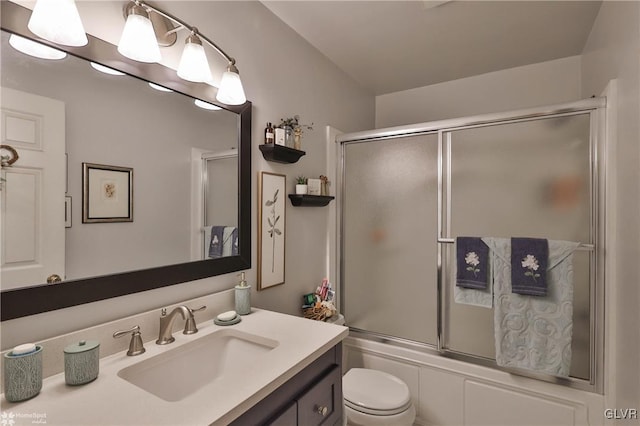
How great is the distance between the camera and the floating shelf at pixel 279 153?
156cm

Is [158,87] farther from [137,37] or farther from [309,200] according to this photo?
A: [309,200]

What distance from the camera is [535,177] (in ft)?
5.52

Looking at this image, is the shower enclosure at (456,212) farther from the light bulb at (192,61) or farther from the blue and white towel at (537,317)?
the light bulb at (192,61)

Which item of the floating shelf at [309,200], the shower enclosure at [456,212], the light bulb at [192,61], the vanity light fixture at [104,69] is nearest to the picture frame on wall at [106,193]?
the vanity light fixture at [104,69]

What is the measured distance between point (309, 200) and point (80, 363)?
1266 millimetres

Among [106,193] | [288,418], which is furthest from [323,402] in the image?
[106,193]

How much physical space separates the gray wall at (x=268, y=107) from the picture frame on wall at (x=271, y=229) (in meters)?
0.04

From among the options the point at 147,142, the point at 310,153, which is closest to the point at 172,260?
A: the point at 147,142

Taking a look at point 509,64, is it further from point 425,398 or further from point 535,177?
point 425,398

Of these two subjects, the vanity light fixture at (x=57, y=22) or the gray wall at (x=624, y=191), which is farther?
the gray wall at (x=624, y=191)

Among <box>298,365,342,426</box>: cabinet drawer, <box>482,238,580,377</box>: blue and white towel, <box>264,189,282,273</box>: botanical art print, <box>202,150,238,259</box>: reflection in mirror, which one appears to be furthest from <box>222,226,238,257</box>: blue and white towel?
<box>482,238,580,377</box>: blue and white towel

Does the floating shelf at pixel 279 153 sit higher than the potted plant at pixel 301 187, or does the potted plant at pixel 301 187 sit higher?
the floating shelf at pixel 279 153

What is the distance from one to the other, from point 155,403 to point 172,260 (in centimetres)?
54

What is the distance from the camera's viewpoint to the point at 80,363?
0.82 metres
